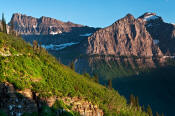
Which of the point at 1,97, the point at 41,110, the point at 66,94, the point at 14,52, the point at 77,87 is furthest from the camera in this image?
the point at 77,87

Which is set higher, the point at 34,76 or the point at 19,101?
the point at 34,76

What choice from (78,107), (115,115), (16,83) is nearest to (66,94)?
(78,107)

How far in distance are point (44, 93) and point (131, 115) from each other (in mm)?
52664

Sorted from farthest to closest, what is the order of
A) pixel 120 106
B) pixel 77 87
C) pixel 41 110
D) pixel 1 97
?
pixel 120 106 < pixel 77 87 < pixel 41 110 < pixel 1 97

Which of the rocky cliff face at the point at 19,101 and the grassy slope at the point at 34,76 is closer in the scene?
the rocky cliff face at the point at 19,101

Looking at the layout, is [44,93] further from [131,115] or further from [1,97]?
[131,115]

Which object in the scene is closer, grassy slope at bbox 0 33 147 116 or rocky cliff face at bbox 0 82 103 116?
rocky cliff face at bbox 0 82 103 116

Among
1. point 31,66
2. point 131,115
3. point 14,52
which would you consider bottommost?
point 131,115

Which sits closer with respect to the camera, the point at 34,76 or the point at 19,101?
the point at 19,101

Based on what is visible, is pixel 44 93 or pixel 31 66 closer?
pixel 44 93

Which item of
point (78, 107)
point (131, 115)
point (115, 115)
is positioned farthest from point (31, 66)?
point (131, 115)

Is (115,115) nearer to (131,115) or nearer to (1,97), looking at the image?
(131,115)

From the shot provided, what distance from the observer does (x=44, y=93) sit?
55.5 m

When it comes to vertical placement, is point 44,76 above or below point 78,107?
above
